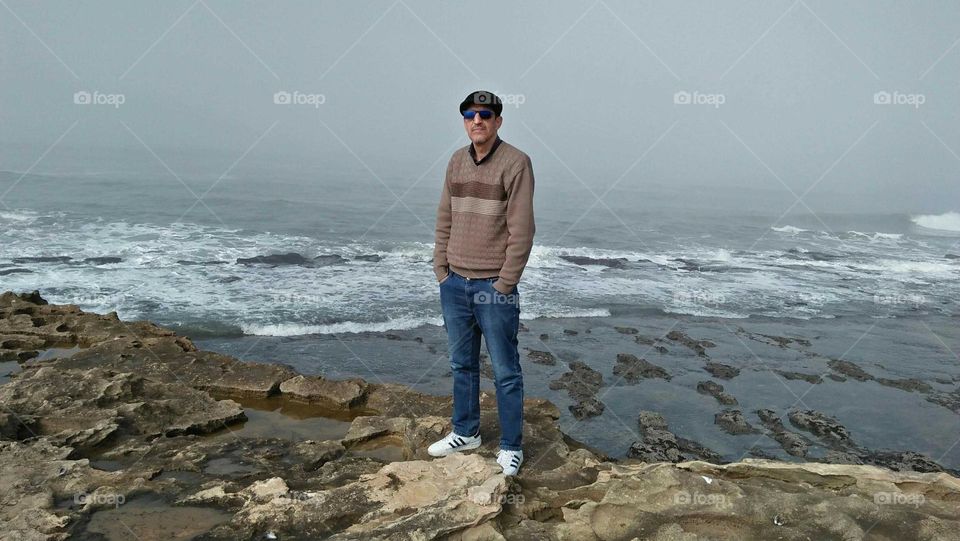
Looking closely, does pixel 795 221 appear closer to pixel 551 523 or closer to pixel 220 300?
pixel 220 300

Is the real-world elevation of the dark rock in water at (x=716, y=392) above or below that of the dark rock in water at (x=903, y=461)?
above

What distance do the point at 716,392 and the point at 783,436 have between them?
1.24 m

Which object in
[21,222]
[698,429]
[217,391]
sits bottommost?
[698,429]

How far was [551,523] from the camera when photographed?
3021 millimetres

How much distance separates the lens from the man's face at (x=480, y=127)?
3197 millimetres

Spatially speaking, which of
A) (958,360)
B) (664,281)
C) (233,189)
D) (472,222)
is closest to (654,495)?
(472,222)

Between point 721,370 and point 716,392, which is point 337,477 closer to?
point 716,392

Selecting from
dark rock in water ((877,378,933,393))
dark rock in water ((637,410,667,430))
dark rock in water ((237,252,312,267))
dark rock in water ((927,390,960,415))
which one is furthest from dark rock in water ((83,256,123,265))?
dark rock in water ((927,390,960,415))

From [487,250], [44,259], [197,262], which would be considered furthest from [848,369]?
[44,259]

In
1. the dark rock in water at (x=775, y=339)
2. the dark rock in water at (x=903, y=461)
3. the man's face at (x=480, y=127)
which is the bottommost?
the dark rock in water at (x=903, y=461)

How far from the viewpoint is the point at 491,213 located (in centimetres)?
330

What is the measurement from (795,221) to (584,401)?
1517 inches

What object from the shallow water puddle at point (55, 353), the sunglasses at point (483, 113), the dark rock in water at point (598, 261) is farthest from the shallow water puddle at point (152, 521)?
the dark rock in water at point (598, 261)

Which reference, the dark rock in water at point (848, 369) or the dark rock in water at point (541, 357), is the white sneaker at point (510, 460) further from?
the dark rock in water at point (848, 369)
